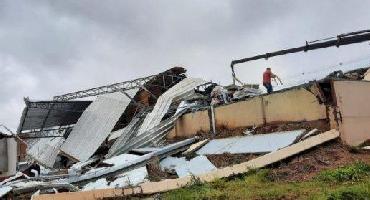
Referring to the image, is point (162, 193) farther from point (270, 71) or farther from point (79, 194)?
point (270, 71)

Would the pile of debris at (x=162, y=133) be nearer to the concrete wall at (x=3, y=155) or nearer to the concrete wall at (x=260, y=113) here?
the concrete wall at (x=260, y=113)

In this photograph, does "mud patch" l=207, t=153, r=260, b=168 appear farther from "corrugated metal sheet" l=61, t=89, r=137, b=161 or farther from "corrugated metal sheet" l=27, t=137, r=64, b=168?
"corrugated metal sheet" l=27, t=137, r=64, b=168

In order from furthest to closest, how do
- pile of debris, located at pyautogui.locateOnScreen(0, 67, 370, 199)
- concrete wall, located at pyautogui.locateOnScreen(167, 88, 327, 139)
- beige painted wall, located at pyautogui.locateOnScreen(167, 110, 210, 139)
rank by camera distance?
beige painted wall, located at pyautogui.locateOnScreen(167, 110, 210, 139) < concrete wall, located at pyautogui.locateOnScreen(167, 88, 327, 139) < pile of debris, located at pyautogui.locateOnScreen(0, 67, 370, 199)

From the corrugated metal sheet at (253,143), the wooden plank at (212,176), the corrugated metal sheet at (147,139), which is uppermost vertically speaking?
the corrugated metal sheet at (147,139)

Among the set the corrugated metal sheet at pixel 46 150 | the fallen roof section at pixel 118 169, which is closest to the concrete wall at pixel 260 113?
the fallen roof section at pixel 118 169

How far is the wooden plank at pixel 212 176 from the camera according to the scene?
9961 mm

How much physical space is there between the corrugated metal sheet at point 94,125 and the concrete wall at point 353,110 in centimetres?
1103

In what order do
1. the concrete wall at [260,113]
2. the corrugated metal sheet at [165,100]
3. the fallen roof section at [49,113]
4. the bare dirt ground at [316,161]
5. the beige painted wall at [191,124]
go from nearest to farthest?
1. the bare dirt ground at [316,161]
2. the concrete wall at [260,113]
3. the beige painted wall at [191,124]
4. the corrugated metal sheet at [165,100]
5. the fallen roof section at [49,113]

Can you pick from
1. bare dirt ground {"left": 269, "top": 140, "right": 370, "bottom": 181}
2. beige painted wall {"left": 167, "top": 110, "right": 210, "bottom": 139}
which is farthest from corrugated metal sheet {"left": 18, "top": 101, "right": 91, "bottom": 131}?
bare dirt ground {"left": 269, "top": 140, "right": 370, "bottom": 181}

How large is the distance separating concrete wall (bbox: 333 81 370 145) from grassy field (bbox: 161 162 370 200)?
259 centimetres

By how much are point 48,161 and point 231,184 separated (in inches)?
560

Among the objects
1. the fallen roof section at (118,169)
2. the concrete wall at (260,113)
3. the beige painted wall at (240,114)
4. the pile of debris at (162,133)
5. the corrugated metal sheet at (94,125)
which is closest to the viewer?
the pile of debris at (162,133)

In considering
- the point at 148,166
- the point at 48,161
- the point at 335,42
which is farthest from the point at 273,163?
the point at 48,161

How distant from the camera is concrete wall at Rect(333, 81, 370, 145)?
39.9 ft
